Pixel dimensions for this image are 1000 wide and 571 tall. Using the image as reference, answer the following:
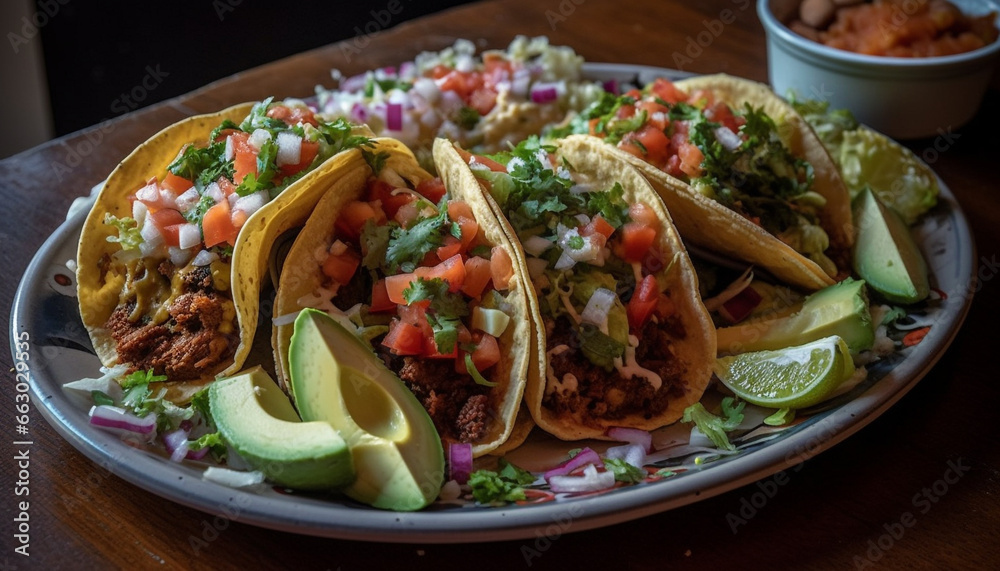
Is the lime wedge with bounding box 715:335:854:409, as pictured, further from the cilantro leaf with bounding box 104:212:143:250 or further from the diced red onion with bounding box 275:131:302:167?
the cilantro leaf with bounding box 104:212:143:250

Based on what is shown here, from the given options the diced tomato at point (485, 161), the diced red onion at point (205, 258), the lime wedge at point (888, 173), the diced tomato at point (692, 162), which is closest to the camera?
the diced red onion at point (205, 258)

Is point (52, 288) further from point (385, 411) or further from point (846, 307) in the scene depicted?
point (846, 307)

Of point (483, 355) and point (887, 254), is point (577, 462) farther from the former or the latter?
point (887, 254)

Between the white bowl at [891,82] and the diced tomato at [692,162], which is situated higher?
the diced tomato at [692,162]

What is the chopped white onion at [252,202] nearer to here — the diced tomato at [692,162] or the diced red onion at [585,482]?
Answer: the diced red onion at [585,482]

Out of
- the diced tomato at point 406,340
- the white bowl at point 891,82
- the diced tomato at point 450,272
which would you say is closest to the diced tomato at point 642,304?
the diced tomato at point 450,272

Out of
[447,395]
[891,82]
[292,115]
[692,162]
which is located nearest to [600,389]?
[447,395]
